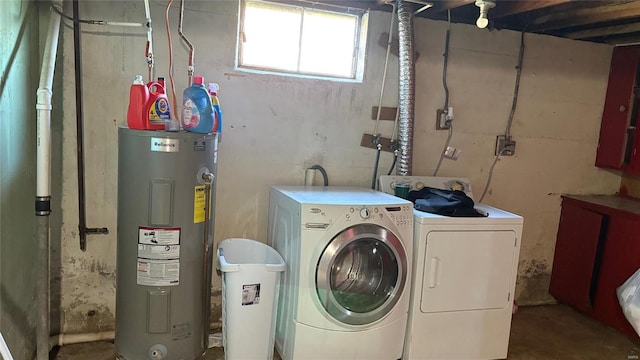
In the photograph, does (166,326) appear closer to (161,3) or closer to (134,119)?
(134,119)

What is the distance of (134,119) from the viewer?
2.07 m

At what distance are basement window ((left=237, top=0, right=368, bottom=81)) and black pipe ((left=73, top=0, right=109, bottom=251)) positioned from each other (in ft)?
2.69

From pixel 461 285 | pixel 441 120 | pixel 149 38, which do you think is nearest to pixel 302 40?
pixel 149 38

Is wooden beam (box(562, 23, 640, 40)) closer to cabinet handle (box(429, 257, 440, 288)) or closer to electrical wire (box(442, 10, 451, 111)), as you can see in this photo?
electrical wire (box(442, 10, 451, 111))

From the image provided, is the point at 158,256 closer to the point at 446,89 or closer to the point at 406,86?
the point at 406,86

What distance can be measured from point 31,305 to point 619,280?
11.1ft

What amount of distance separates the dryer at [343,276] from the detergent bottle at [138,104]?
795 mm

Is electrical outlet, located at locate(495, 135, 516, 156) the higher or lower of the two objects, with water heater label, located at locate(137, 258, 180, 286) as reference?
higher

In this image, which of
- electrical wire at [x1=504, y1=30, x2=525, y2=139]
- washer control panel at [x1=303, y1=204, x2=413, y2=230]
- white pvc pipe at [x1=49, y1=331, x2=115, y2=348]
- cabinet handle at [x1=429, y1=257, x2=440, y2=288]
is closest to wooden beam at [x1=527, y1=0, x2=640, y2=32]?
electrical wire at [x1=504, y1=30, x2=525, y2=139]

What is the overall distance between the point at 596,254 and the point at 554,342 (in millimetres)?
720

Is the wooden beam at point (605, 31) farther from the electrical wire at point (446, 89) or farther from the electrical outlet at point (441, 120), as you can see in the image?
the electrical outlet at point (441, 120)

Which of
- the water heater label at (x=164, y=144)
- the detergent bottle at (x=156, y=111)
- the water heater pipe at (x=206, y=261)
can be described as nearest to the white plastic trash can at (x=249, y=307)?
the water heater pipe at (x=206, y=261)

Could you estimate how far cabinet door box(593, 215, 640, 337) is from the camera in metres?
2.97

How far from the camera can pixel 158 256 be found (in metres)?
A: 2.15
